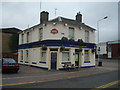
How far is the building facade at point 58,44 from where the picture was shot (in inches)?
664

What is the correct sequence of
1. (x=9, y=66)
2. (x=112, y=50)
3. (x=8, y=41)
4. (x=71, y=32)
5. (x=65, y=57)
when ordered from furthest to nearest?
1. (x=112, y=50)
2. (x=8, y=41)
3. (x=71, y=32)
4. (x=65, y=57)
5. (x=9, y=66)

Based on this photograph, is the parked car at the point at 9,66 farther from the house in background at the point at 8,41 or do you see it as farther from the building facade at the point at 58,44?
the house in background at the point at 8,41

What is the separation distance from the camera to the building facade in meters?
16.9

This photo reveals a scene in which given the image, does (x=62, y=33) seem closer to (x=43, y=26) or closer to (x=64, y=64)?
(x=43, y=26)

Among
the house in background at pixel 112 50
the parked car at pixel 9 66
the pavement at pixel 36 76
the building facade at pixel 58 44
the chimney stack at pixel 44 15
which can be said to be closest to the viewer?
the pavement at pixel 36 76

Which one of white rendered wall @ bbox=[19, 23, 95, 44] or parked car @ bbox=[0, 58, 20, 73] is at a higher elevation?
white rendered wall @ bbox=[19, 23, 95, 44]

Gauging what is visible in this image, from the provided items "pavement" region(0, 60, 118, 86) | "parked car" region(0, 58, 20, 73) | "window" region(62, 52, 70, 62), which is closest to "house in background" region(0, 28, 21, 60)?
"window" region(62, 52, 70, 62)

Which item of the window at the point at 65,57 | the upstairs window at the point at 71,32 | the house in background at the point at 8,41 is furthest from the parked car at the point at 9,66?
the house in background at the point at 8,41

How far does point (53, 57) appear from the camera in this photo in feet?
55.7

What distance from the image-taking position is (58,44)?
16812 mm

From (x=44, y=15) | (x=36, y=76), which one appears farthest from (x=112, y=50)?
(x=36, y=76)

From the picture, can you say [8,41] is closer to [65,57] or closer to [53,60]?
[53,60]

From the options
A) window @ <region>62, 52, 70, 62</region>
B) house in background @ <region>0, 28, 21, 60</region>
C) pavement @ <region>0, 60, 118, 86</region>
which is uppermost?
house in background @ <region>0, 28, 21, 60</region>

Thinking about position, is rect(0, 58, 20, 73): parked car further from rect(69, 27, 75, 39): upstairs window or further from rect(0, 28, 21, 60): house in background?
rect(0, 28, 21, 60): house in background
